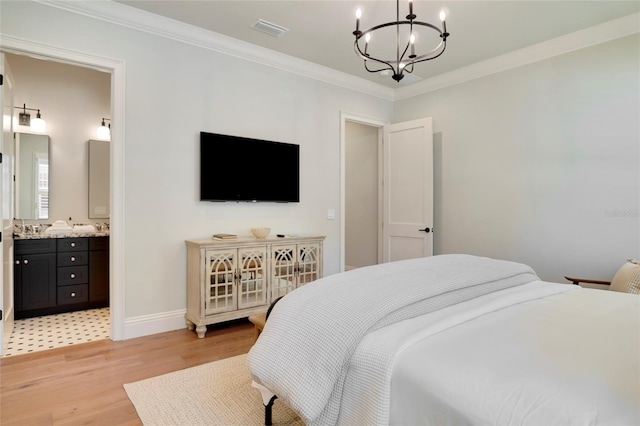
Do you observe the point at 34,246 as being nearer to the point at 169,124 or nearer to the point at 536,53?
the point at 169,124

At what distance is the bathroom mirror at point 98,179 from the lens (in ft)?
14.3

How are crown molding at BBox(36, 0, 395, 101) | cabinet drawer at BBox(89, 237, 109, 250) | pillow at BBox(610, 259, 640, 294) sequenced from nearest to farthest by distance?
pillow at BBox(610, 259, 640, 294), crown molding at BBox(36, 0, 395, 101), cabinet drawer at BBox(89, 237, 109, 250)

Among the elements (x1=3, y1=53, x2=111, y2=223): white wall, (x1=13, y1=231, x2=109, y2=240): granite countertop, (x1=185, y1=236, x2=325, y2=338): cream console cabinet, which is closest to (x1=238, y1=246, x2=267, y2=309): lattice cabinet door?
(x1=185, y1=236, x2=325, y2=338): cream console cabinet

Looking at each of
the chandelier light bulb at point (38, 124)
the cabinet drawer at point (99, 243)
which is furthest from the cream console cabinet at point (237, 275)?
the chandelier light bulb at point (38, 124)

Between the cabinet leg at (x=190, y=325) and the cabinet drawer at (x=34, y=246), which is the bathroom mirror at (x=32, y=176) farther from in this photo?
the cabinet leg at (x=190, y=325)

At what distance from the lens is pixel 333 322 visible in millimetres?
1398

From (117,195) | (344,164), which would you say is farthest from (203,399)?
(344,164)

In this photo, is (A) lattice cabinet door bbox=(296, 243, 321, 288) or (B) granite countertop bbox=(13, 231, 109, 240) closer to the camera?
(B) granite countertop bbox=(13, 231, 109, 240)

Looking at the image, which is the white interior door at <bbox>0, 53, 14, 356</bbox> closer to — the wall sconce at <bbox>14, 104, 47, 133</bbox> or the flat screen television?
the wall sconce at <bbox>14, 104, 47, 133</bbox>

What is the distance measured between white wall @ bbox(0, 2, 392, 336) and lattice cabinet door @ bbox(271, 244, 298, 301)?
17.2 inches

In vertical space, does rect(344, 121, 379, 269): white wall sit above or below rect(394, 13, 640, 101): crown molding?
below

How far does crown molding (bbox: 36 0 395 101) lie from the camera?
2898mm

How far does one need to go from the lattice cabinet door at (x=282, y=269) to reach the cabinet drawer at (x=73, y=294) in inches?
82.7

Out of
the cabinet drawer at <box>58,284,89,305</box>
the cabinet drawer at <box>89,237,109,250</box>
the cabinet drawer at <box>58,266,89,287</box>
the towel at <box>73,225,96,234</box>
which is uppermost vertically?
the towel at <box>73,225,96,234</box>
